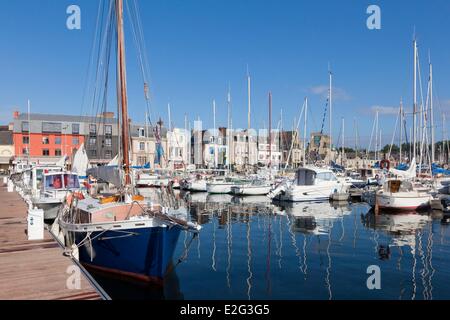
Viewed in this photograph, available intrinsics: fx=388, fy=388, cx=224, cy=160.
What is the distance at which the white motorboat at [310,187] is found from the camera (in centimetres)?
4022

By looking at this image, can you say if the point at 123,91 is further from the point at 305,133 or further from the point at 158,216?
the point at 305,133

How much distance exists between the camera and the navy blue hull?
12.7m

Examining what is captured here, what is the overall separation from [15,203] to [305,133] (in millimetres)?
42056

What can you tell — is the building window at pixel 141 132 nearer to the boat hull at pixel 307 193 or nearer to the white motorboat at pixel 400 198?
the boat hull at pixel 307 193

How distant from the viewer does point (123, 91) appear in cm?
1590

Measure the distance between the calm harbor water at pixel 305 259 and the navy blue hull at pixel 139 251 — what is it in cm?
51

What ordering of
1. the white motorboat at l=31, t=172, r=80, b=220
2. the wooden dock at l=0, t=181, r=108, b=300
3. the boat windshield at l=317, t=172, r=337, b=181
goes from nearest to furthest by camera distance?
the wooden dock at l=0, t=181, r=108, b=300, the white motorboat at l=31, t=172, r=80, b=220, the boat windshield at l=317, t=172, r=337, b=181

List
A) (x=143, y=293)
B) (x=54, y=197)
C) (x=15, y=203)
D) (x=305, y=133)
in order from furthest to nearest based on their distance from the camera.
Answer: (x=305, y=133), (x=15, y=203), (x=54, y=197), (x=143, y=293)

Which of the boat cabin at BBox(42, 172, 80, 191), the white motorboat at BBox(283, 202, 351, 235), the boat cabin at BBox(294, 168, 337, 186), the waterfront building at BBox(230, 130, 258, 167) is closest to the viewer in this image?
the white motorboat at BBox(283, 202, 351, 235)

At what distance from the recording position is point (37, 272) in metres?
10.9

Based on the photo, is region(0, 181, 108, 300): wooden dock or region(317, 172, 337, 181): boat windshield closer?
region(0, 181, 108, 300): wooden dock

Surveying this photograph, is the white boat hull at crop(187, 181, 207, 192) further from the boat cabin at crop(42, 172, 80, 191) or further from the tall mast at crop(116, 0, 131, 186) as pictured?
the tall mast at crop(116, 0, 131, 186)

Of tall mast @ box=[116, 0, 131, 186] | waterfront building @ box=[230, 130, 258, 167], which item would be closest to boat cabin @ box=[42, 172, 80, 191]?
tall mast @ box=[116, 0, 131, 186]
